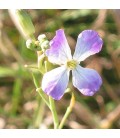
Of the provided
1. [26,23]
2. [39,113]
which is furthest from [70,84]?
[26,23]

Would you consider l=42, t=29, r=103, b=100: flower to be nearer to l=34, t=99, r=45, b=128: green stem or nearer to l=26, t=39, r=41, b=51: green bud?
l=26, t=39, r=41, b=51: green bud

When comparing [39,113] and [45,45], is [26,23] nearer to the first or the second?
[45,45]

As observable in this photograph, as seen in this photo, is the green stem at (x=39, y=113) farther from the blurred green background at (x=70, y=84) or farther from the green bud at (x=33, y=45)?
the green bud at (x=33, y=45)

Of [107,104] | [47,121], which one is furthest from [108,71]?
[47,121]

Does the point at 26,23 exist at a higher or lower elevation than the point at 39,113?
higher

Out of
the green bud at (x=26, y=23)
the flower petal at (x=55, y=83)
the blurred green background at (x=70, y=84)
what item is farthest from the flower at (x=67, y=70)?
the blurred green background at (x=70, y=84)

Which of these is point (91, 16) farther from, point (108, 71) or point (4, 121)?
point (4, 121)
